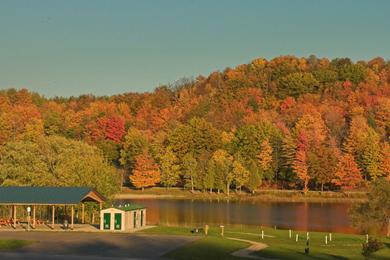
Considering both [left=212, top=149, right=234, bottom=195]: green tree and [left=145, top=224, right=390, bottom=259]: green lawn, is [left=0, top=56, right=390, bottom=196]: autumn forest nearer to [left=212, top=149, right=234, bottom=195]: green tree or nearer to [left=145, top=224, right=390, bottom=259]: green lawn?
[left=212, top=149, right=234, bottom=195]: green tree

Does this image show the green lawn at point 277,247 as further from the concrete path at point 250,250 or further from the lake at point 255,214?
the lake at point 255,214

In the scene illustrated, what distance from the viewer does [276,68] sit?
183 meters

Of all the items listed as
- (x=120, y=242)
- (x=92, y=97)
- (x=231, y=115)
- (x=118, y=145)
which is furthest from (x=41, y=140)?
(x=92, y=97)

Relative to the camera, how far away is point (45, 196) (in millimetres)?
48125

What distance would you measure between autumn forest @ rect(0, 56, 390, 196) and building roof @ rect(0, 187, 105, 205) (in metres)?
17.1

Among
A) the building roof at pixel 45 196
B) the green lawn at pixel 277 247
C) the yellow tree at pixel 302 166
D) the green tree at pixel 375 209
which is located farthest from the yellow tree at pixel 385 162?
the building roof at pixel 45 196

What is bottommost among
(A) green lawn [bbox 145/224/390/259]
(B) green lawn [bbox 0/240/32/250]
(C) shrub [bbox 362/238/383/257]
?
(A) green lawn [bbox 145/224/390/259]

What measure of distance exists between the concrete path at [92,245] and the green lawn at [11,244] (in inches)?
19.9

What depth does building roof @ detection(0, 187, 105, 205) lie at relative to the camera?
47469 mm

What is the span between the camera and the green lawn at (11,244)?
117ft

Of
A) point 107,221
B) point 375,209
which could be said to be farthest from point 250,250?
point 375,209

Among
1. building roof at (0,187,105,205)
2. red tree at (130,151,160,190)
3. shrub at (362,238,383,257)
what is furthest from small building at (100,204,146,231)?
red tree at (130,151,160,190)

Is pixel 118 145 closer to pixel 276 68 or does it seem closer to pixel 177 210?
pixel 177 210

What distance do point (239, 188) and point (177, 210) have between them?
1228 inches
